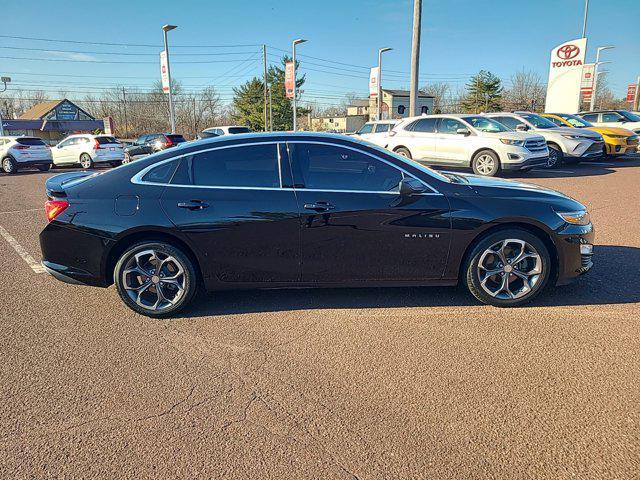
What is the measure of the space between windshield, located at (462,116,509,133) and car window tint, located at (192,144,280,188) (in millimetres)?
10192

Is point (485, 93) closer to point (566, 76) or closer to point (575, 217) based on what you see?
point (566, 76)

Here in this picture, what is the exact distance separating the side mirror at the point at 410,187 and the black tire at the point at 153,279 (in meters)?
1.91

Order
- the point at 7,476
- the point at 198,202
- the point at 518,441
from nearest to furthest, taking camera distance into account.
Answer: the point at 7,476 < the point at 518,441 < the point at 198,202

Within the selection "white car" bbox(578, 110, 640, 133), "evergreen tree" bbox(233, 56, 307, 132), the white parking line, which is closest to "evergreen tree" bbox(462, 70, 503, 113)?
"evergreen tree" bbox(233, 56, 307, 132)

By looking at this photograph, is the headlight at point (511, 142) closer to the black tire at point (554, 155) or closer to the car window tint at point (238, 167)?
the black tire at point (554, 155)

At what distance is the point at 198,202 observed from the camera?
376 cm

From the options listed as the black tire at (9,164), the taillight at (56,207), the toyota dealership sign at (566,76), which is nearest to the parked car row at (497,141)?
the taillight at (56,207)

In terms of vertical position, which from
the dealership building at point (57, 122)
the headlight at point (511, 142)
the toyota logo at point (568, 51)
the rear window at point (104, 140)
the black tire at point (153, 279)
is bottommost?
the black tire at point (153, 279)

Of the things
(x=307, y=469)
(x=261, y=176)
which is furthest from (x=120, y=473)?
(x=261, y=176)

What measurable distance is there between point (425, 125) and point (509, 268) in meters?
10.2

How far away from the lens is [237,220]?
3734mm

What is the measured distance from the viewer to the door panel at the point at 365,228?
375cm

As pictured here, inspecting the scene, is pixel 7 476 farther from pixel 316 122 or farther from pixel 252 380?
pixel 316 122

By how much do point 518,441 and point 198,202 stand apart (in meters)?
2.85
